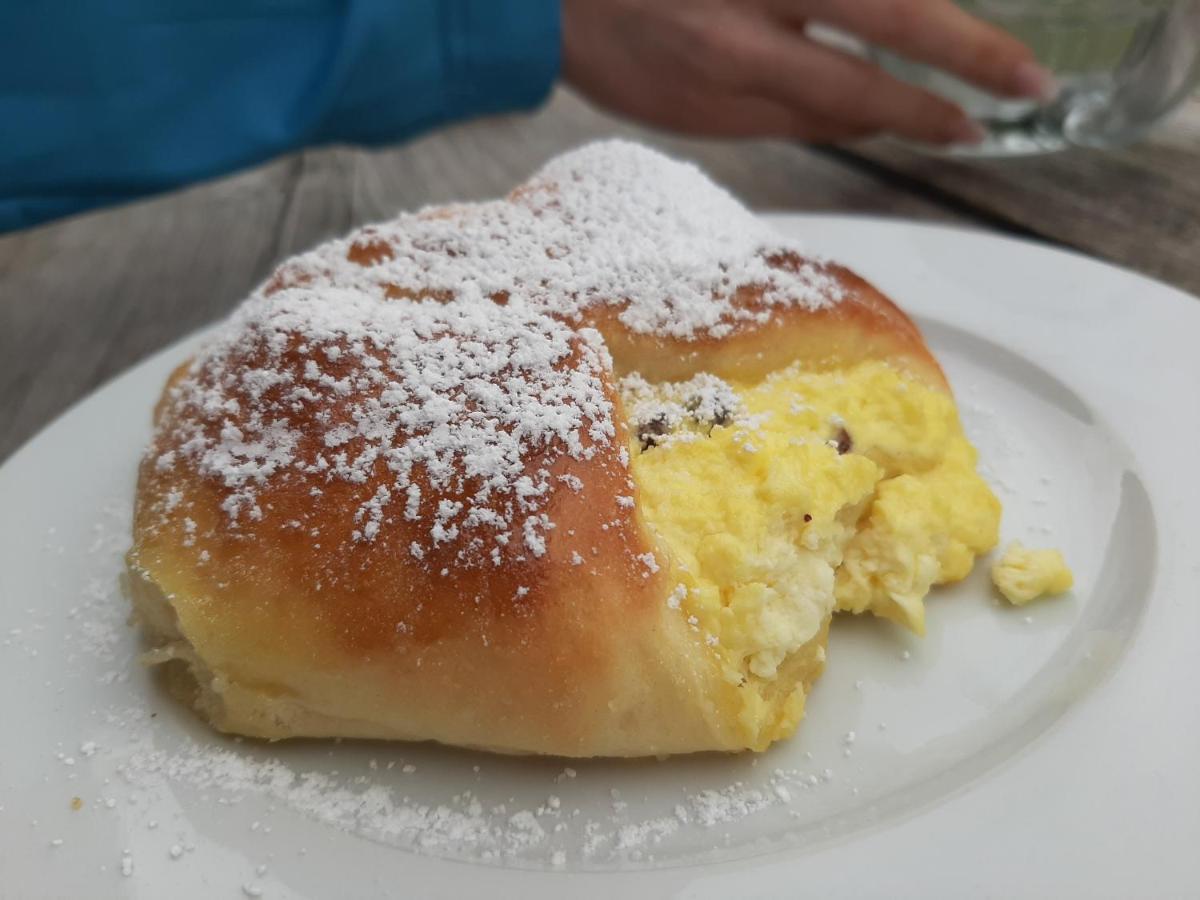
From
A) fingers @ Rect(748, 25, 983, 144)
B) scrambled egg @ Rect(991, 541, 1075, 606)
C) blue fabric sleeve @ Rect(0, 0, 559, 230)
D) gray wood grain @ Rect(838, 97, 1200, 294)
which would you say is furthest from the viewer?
fingers @ Rect(748, 25, 983, 144)

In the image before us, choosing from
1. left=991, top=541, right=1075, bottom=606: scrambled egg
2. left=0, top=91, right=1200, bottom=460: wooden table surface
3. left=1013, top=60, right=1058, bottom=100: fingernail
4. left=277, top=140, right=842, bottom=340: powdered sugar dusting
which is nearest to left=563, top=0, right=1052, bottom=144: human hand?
left=1013, top=60, right=1058, bottom=100: fingernail

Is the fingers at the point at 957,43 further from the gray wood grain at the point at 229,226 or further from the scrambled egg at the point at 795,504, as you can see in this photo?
the scrambled egg at the point at 795,504

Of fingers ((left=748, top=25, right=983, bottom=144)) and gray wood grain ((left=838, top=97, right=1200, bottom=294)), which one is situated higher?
fingers ((left=748, top=25, right=983, bottom=144))

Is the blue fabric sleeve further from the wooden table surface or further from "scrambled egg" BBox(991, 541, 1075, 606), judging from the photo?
"scrambled egg" BBox(991, 541, 1075, 606)

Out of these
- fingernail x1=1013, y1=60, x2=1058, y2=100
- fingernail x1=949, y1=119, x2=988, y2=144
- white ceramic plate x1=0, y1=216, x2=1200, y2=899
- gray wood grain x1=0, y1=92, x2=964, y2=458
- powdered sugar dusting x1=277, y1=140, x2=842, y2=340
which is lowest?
gray wood grain x1=0, y1=92, x2=964, y2=458

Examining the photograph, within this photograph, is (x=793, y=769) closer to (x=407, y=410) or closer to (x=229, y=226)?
(x=407, y=410)

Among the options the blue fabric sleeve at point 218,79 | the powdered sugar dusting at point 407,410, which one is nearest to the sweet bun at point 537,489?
the powdered sugar dusting at point 407,410
